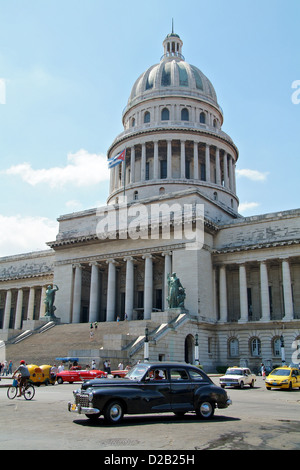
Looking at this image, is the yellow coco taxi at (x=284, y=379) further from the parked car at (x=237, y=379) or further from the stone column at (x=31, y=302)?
the stone column at (x=31, y=302)

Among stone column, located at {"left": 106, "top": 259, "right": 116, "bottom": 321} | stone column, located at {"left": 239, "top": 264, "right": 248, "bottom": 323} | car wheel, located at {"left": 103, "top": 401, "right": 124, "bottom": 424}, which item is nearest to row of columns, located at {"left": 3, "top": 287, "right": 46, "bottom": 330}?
stone column, located at {"left": 106, "top": 259, "right": 116, "bottom": 321}

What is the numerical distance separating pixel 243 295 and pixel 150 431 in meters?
38.9

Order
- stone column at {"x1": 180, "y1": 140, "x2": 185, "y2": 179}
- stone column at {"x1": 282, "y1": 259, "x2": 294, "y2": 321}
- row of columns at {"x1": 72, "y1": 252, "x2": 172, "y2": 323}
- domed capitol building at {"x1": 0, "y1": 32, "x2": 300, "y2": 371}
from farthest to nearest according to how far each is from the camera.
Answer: stone column at {"x1": 180, "y1": 140, "x2": 185, "y2": 179}, row of columns at {"x1": 72, "y1": 252, "x2": 172, "y2": 323}, stone column at {"x1": 282, "y1": 259, "x2": 294, "y2": 321}, domed capitol building at {"x1": 0, "y1": 32, "x2": 300, "y2": 371}

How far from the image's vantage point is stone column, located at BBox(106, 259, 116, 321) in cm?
5200

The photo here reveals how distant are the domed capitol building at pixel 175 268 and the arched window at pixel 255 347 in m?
0.10

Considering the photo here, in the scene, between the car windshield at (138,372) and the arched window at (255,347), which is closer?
the car windshield at (138,372)

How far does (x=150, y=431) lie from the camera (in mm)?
11453

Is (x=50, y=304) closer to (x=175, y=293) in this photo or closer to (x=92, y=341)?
(x=92, y=341)

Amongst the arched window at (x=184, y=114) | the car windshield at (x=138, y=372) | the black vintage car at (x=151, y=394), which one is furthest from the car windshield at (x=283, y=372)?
the arched window at (x=184, y=114)

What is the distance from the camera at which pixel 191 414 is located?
15.4 m

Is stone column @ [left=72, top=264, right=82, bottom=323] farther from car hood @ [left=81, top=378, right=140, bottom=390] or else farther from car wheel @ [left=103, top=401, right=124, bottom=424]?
car wheel @ [left=103, top=401, right=124, bottom=424]

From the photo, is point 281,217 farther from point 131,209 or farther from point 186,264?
point 131,209

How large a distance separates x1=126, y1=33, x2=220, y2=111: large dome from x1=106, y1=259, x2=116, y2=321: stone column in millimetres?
31143

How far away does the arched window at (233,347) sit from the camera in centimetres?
4862
